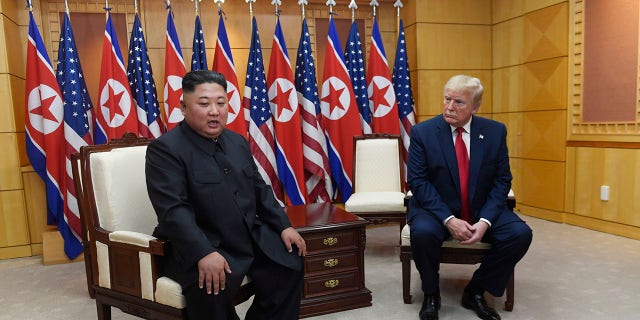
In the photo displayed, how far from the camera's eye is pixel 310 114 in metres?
4.32

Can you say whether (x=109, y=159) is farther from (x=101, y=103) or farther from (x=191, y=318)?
(x=101, y=103)

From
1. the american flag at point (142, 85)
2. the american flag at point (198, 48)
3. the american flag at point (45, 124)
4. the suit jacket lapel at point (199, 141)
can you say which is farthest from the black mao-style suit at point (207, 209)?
the american flag at point (45, 124)

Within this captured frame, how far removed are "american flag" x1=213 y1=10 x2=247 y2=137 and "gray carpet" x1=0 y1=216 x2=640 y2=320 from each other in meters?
1.70

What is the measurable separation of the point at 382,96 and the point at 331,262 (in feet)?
7.80

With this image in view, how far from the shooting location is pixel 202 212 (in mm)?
1795

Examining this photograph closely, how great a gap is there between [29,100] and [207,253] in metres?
2.97

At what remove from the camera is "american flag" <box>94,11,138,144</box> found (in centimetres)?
374

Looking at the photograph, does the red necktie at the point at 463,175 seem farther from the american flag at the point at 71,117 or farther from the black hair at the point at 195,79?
the american flag at the point at 71,117

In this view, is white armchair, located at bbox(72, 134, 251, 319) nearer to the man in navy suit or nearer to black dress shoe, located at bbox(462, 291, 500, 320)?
the man in navy suit

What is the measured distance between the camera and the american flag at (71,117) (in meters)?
3.64

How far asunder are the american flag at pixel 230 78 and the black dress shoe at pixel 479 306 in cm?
247

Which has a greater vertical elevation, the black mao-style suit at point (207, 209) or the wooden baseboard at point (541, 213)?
the black mao-style suit at point (207, 209)

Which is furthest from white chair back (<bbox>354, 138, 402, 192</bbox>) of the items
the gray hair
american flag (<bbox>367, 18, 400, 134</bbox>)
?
the gray hair

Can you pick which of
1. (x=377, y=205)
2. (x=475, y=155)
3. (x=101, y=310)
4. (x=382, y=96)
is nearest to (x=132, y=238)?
(x=101, y=310)
